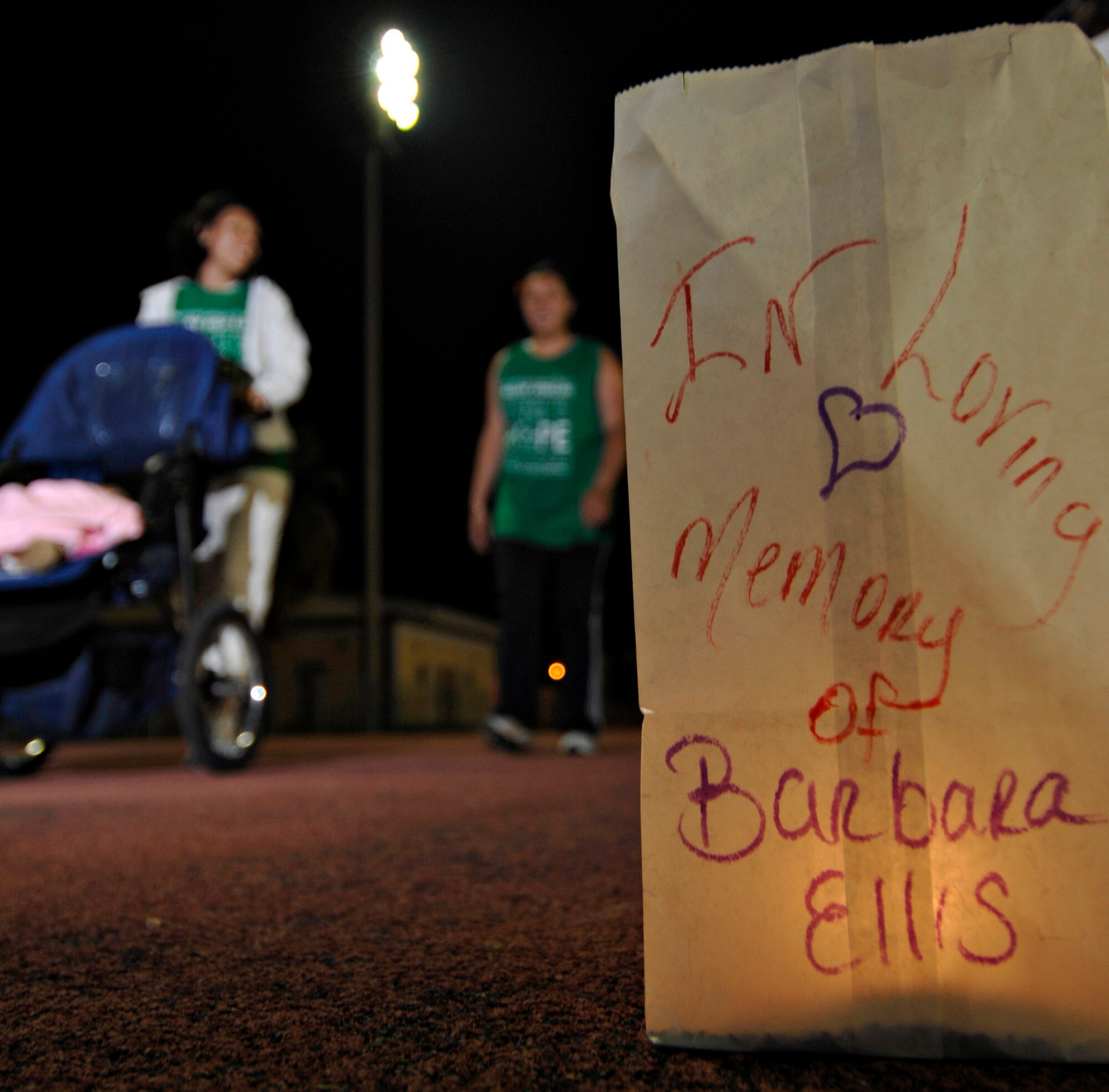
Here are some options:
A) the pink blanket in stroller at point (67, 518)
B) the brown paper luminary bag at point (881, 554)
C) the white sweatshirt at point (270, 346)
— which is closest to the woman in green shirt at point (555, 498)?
the white sweatshirt at point (270, 346)

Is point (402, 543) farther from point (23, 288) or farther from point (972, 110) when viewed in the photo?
point (972, 110)

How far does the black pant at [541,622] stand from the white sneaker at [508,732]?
0.07 metres

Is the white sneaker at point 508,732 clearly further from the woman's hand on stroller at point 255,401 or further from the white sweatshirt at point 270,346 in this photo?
the woman's hand on stroller at point 255,401

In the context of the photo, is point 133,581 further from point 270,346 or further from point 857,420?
point 857,420

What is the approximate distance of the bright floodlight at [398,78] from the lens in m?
2.85

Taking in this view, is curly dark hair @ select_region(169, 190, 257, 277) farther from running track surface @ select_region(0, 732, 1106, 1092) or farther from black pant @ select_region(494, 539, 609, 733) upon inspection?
running track surface @ select_region(0, 732, 1106, 1092)

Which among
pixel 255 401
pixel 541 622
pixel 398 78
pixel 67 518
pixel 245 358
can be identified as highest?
pixel 398 78

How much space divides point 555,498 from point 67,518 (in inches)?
67.4

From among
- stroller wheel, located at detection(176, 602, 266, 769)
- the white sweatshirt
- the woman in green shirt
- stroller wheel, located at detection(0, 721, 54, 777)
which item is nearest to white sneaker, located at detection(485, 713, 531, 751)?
the woman in green shirt

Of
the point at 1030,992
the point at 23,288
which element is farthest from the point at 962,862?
the point at 23,288

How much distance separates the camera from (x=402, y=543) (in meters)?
19.0

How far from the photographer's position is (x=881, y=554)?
0.73 meters

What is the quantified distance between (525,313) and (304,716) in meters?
15.5

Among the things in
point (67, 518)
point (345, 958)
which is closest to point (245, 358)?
point (67, 518)
